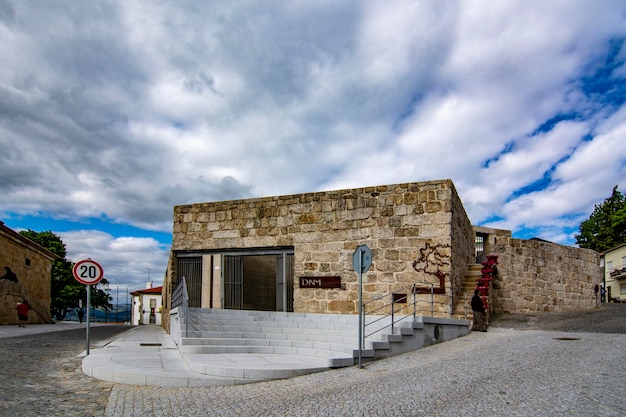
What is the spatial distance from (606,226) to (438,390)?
4610 cm

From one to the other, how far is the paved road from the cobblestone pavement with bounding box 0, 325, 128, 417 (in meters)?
0.01

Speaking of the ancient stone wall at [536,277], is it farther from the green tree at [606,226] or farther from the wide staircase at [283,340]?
the green tree at [606,226]

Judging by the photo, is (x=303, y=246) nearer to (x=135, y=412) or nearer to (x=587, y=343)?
(x=587, y=343)

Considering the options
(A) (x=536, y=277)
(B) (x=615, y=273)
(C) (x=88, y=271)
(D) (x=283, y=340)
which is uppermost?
(C) (x=88, y=271)

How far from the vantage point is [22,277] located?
24.5 m

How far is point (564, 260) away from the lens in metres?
19.0

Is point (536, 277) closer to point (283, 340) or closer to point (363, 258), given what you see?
point (283, 340)

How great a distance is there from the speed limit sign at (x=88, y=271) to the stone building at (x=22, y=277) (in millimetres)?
15169

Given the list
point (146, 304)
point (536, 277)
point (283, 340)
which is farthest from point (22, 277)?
point (146, 304)

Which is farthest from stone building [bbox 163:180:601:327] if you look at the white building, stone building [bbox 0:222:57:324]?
the white building

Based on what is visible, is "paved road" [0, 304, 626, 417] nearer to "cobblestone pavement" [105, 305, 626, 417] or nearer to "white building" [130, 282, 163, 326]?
"cobblestone pavement" [105, 305, 626, 417]

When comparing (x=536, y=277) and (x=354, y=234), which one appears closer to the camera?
(x=354, y=234)

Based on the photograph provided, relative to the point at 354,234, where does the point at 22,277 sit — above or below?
below

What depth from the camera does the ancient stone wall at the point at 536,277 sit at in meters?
17.0
